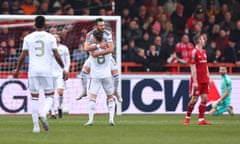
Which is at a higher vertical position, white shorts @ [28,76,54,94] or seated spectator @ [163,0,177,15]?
seated spectator @ [163,0,177,15]

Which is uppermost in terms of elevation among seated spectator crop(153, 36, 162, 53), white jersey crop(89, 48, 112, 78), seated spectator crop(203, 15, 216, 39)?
seated spectator crop(203, 15, 216, 39)

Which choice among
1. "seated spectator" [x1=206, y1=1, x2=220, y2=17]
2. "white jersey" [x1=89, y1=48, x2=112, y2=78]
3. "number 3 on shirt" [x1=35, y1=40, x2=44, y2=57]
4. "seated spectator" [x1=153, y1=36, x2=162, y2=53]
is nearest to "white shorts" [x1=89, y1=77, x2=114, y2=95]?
"white jersey" [x1=89, y1=48, x2=112, y2=78]

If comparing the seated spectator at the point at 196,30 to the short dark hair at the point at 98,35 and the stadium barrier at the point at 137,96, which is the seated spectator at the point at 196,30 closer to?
the stadium barrier at the point at 137,96

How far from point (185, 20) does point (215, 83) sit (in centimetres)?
345

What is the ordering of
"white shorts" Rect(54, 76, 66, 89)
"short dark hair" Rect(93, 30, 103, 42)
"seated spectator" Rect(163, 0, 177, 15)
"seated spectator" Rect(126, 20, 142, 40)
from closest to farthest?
"short dark hair" Rect(93, 30, 103, 42) → "white shorts" Rect(54, 76, 66, 89) → "seated spectator" Rect(126, 20, 142, 40) → "seated spectator" Rect(163, 0, 177, 15)

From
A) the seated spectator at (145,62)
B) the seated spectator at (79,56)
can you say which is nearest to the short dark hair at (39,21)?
the seated spectator at (79,56)

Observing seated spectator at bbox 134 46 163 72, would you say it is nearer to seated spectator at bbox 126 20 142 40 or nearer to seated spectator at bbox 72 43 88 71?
seated spectator at bbox 126 20 142 40

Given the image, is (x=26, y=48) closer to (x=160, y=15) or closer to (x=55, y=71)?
(x=55, y=71)

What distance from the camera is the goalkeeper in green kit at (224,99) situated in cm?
2700

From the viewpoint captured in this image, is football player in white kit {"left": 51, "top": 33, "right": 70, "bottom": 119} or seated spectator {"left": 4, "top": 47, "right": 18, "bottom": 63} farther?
seated spectator {"left": 4, "top": 47, "right": 18, "bottom": 63}

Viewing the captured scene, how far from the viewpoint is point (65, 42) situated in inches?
1126

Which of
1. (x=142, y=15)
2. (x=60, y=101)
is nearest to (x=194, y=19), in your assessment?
(x=142, y=15)

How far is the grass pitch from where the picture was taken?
1622cm

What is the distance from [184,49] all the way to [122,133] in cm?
1187
